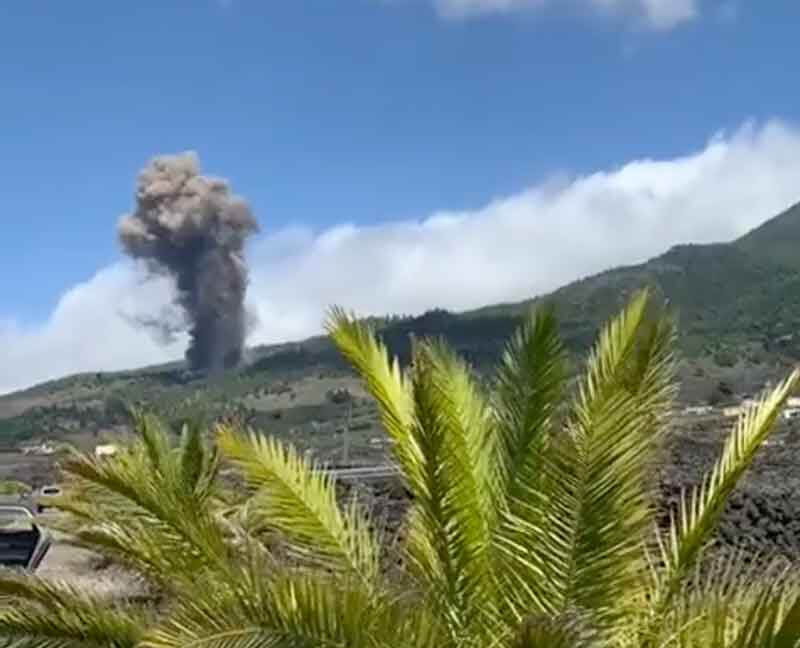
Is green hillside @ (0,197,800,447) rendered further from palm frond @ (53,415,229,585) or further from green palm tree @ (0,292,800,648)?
green palm tree @ (0,292,800,648)

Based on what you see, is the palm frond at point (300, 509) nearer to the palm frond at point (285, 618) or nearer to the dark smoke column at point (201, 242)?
the palm frond at point (285, 618)

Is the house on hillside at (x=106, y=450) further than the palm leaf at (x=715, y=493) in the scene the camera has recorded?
Yes

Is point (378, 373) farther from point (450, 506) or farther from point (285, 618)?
point (285, 618)

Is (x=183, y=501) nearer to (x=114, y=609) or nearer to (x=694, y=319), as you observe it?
(x=114, y=609)

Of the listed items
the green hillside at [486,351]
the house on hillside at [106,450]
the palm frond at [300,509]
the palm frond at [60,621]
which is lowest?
the palm frond at [60,621]

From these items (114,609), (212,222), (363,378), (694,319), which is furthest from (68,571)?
(212,222)

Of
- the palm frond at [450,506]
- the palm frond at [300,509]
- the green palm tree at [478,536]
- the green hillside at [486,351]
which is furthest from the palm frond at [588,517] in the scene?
the green hillside at [486,351]
